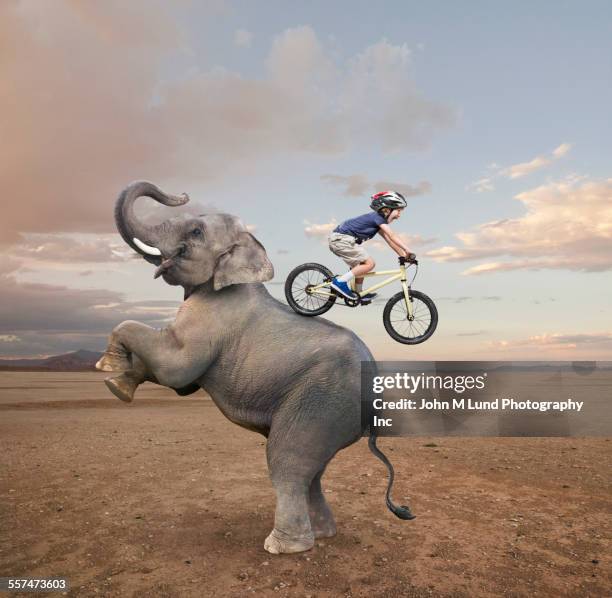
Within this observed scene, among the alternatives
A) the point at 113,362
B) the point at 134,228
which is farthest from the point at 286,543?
the point at 134,228

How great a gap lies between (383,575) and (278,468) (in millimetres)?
1468

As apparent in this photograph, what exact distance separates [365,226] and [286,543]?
3.30 metres

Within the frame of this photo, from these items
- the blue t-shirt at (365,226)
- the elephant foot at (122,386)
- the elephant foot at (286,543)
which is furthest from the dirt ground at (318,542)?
the blue t-shirt at (365,226)

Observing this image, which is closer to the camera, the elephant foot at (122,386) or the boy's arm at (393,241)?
the boy's arm at (393,241)

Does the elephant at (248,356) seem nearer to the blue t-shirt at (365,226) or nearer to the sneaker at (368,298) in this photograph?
the sneaker at (368,298)

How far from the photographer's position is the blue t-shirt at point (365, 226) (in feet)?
18.6

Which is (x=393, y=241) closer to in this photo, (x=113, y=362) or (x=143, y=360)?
(x=143, y=360)

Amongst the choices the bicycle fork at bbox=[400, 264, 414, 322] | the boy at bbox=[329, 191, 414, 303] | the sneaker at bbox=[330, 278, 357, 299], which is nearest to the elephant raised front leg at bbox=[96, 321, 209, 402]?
the sneaker at bbox=[330, 278, 357, 299]

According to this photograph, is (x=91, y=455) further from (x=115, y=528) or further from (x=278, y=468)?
(x=278, y=468)

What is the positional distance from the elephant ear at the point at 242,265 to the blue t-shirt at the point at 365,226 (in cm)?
92

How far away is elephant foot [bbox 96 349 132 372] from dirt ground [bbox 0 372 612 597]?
203 cm

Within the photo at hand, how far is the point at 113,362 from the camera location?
19.2 feet

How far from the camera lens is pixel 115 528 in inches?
279

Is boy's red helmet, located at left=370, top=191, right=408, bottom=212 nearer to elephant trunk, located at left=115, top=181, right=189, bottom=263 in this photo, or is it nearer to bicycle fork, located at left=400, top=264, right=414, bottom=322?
bicycle fork, located at left=400, top=264, right=414, bottom=322
